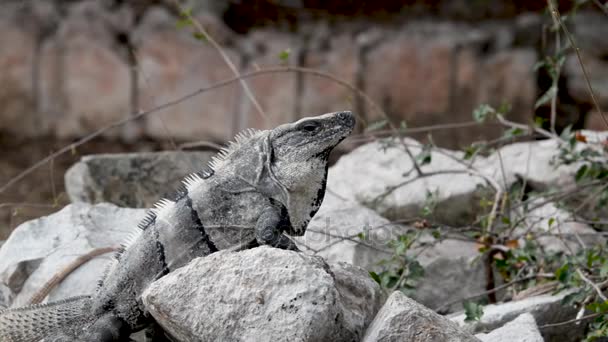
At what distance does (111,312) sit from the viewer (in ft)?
12.0

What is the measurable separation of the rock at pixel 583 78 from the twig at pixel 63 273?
509 centimetres

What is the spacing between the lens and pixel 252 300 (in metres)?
3.19

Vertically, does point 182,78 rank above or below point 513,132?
below

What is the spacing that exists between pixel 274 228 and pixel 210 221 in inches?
10.0

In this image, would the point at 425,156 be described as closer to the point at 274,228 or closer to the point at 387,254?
Answer: the point at 387,254

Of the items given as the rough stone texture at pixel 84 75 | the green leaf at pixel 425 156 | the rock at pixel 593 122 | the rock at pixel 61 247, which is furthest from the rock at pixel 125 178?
the rock at pixel 593 122

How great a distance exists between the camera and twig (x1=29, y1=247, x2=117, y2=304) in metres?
4.46

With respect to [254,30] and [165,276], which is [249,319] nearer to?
[165,276]

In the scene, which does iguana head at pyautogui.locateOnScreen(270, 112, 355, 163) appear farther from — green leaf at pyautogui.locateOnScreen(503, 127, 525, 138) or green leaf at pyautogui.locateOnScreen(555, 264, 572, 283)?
green leaf at pyautogui.locateOnScreen(503, 127, 525, 138)

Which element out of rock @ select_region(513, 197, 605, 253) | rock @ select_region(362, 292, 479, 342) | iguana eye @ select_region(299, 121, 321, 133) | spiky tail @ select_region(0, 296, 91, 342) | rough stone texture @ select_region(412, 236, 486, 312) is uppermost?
iguana eye @ select_region(299, 121, 321, 133)

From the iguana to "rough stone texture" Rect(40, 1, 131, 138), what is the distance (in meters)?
5.42

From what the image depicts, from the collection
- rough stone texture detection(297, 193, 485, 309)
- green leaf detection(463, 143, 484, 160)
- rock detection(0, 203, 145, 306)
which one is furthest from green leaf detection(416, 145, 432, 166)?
rock detection(0, 203, 145, 306)

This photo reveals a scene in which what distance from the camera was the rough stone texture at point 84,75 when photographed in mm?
8969

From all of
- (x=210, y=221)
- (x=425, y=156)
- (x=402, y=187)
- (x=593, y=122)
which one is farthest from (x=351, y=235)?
(x=593, y=122)
